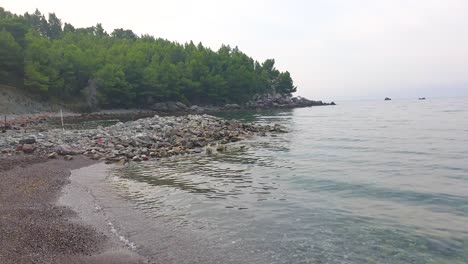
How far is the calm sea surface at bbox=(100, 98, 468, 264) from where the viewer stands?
894 centimetres

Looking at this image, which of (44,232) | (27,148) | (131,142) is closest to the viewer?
(44,232)

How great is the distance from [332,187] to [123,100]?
77332 millimetres

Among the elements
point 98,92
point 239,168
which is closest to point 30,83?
point 98,92

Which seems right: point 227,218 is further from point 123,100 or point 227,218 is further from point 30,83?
point 123,100

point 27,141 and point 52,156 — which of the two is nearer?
point 52,156

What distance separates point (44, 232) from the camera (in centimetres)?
920

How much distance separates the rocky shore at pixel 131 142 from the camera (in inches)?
926

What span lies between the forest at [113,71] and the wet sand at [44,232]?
206 ft

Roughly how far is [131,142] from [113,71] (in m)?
62.6

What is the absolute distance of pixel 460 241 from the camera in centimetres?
938

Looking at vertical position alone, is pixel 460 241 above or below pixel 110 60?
below

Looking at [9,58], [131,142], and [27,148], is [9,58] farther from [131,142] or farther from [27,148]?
[27,148]

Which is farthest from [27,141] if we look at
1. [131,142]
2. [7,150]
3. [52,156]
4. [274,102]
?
[274,102]

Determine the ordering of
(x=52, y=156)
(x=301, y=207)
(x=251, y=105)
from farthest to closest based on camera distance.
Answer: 1. (x=251, y=105)
2. (x=52, y=156)
3. (x=301, y=207)
